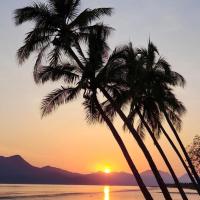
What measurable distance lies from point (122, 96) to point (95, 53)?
3546 millimetres

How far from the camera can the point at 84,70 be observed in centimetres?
2250

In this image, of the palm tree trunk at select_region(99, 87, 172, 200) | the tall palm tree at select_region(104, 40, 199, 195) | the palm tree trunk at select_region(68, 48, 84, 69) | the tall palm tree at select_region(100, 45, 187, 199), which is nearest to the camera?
the palm tree trunk at select_region(99, 87, 172, 200)

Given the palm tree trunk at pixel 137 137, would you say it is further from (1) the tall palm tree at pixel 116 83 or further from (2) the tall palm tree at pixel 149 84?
(2) the tall palm tree at pixel 149 84

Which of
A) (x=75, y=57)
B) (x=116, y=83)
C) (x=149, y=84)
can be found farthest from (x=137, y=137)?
(x=149, y=84)

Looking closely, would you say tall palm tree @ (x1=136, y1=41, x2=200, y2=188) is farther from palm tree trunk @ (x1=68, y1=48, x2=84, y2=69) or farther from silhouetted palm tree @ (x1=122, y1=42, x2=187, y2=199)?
palm tree trunk @ (x1=68, y1=48, x2=84, y2=69)

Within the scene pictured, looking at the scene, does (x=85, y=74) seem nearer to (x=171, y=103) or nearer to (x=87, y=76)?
(x=87, y=76)

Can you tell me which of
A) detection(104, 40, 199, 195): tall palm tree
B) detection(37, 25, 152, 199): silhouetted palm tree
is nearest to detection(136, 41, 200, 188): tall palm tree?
detection(104, 40, 199, 195): tall palm tree

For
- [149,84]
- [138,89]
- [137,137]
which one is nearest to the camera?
[137,137]

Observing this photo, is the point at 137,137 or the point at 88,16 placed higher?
the point at 88,16

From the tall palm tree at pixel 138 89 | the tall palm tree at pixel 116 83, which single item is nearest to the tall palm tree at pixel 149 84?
the tall palm tree at pixel 138 89

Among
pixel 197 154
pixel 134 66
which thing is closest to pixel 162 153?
pixel 134 66

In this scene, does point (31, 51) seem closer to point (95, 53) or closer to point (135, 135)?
point (95, 53)

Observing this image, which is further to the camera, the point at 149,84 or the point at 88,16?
the point at 149,84

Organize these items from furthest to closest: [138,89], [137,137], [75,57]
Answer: [138,89] < [75,57] < [137,137]
